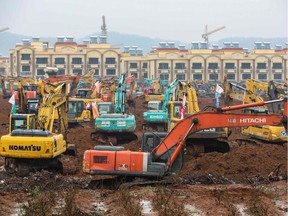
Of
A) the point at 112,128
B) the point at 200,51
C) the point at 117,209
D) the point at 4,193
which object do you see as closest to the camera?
the point at 117,209

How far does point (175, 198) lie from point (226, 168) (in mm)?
5855

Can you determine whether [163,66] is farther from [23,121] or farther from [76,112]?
[23,121]

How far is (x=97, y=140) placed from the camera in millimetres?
31984

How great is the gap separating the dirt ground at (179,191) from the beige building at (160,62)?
341 feet

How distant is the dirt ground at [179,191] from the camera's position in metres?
14.8

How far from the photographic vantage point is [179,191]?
17516mm

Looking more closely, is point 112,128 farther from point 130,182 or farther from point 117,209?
point 117,209

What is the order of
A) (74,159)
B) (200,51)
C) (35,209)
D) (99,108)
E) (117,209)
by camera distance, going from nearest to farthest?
(35,209)
(117,209)
(74,159)
(99,108)
(200,51)

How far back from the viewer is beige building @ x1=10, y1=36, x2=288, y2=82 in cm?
12750

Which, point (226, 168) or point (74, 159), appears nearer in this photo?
point (226, 168)

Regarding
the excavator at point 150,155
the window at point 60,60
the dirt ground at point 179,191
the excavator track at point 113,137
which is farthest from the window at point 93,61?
the excavator at point 150,155

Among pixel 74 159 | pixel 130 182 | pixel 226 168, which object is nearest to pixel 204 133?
pixel 226 168

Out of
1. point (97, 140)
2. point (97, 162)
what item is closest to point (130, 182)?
point (97, 162)

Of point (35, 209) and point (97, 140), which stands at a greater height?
point (35, 209)
